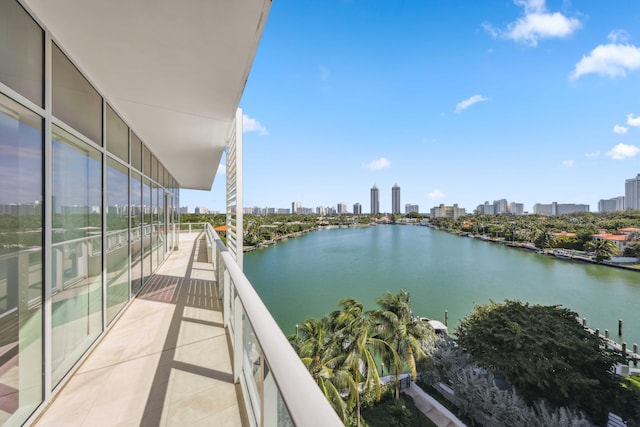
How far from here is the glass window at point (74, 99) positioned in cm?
190

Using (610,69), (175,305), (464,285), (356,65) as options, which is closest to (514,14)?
(610,69)

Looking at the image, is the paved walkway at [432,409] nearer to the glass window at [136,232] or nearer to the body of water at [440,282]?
the body of water at [440,282]

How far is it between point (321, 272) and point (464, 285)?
1514 cm

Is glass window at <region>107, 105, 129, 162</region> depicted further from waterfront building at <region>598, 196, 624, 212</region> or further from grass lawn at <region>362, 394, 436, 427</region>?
waterfront building at <region>598, 196, 624, 212</region>

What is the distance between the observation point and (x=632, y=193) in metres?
75.4

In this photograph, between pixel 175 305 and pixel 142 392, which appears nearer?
pixel 142 392

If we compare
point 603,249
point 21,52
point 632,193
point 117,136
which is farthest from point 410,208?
point 21,52

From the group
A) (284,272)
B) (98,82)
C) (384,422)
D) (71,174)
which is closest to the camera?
(71,174)

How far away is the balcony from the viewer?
26.9 inches

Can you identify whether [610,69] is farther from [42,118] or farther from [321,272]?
[42,118]

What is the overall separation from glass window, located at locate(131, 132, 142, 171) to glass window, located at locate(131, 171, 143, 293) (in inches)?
5.6

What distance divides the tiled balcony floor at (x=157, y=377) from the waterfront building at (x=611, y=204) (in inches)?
4836

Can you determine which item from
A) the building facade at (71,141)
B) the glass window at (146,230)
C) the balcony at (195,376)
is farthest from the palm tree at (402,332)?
the building facade at (71,141)

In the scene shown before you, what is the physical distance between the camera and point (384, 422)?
392 inches
